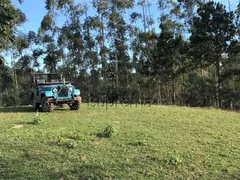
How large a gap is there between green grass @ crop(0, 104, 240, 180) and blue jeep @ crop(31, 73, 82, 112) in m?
2.71

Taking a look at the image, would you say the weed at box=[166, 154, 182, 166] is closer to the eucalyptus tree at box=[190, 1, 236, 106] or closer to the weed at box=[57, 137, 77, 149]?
the weed at box=[57, 137, 77, 149]

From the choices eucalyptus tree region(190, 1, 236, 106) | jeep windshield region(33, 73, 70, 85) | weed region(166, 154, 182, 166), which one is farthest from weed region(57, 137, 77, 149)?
eucalyptus tree region(190, 1, 236, 106)

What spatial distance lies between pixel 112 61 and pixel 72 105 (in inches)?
633

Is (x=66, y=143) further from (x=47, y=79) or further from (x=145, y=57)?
(x=145, y=57)

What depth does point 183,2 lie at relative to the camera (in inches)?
893

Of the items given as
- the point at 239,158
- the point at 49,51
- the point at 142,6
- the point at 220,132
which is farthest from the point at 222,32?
the point at 49,51

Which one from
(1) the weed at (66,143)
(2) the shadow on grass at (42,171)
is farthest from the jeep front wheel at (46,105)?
(2) the shadow on grass at (42,171)

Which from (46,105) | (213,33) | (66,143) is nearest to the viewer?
(66,143)

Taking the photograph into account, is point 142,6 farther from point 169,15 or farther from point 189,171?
point 189,171

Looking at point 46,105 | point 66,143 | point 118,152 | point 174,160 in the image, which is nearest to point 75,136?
point 66,143

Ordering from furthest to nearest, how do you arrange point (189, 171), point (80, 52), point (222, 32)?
point (80, 52)
point (222, 32)
point (189, 171)

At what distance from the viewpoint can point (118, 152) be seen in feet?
16.9

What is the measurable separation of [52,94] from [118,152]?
5541 mm

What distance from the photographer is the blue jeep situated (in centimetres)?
1008
